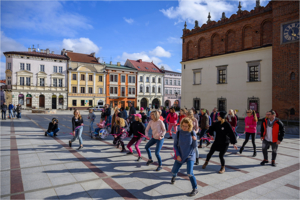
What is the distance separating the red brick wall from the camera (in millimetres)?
18344

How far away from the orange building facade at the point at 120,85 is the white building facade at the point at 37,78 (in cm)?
1128

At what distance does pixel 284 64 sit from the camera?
1895 centimetres

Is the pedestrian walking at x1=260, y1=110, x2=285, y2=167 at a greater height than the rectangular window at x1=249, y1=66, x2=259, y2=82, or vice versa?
the rectangular window at x1=249, y1=66, x2=259, y2=82

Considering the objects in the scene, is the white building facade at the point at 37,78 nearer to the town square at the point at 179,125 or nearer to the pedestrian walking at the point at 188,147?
the town square at the point at 179,125

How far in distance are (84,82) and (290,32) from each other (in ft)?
146

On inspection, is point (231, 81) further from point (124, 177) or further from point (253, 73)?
point (124, 177)

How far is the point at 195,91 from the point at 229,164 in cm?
2238

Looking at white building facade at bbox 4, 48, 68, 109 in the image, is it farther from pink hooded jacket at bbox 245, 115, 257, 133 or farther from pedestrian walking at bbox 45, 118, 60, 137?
pink hooded jacket at bbox 245, 115, 257, 133

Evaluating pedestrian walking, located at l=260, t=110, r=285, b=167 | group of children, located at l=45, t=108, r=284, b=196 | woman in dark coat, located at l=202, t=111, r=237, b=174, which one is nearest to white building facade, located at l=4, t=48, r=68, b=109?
group of children, located at l=45, t=108, r=284, b=196

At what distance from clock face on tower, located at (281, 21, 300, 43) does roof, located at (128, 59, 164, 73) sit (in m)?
42.1

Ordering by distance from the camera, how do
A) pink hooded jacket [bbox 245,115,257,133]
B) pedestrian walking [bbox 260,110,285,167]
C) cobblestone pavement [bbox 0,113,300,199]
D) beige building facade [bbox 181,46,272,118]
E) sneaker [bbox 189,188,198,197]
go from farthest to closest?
beige building facade [bbox 181,46,272,118]
pink hooded jacket [bbox 245,115,257,133]
pedestrian walking [bbox 260,110,285,167]
cobblestone pavement [bbox 0,113,300,199]
sneaker [bbox 189,188,198,197]

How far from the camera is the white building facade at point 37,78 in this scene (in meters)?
42.9

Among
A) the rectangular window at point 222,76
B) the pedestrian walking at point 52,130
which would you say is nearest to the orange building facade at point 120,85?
the rectangular window at point 222,76

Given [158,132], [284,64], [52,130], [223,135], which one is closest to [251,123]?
[223,135]
